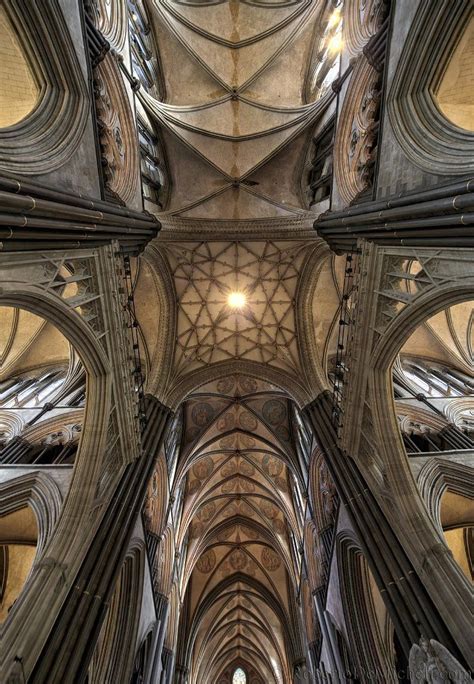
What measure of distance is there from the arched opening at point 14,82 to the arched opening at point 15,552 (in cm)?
747

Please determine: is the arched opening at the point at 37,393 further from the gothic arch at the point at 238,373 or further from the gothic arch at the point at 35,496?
the gothic arch at the point at 238,373

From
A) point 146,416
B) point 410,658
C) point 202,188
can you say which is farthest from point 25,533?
point 202,188

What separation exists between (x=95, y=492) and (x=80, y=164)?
21.2 ft

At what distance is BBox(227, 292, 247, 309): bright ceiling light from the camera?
15.4 m

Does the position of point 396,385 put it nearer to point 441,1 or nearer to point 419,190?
point 419,190

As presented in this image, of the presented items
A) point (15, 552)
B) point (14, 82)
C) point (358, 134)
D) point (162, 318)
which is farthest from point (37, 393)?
point (358, 134)

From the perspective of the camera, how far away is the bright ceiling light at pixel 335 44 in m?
12.6

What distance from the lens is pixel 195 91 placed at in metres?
14.6

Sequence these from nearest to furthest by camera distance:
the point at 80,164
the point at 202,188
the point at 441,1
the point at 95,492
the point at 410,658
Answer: the point at 410,658, the point at 441,1, the point at 80,164, the point at 95,492, the point at 202,188

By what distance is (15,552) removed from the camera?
33.4 feet

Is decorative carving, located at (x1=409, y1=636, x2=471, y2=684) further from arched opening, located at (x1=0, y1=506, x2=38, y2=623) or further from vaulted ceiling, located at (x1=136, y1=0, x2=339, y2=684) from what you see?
vaulted ceiling, located at (x1=136, y1=0, x2=339, y2=684)

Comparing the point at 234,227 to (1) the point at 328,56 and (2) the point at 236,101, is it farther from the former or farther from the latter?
(1) the point at 328,56

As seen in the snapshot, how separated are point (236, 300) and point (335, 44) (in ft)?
31.2

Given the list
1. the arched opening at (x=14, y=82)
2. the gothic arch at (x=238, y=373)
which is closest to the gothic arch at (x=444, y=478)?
the gothic arch at (x=238, y=373)
